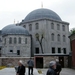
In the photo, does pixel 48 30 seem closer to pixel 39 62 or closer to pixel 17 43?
pixel 17 43

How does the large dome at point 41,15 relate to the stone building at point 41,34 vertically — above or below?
above

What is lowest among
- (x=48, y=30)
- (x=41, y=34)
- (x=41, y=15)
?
(x=41, y=34)

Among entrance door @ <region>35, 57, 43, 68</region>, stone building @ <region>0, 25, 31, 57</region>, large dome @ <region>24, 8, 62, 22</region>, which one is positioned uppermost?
large dome @ <region>24, 8, 62, 22</region>

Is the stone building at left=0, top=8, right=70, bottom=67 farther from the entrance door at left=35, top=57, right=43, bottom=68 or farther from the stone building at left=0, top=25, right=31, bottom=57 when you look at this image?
the entrance door at left=35, top=57, right=43, bottom=68

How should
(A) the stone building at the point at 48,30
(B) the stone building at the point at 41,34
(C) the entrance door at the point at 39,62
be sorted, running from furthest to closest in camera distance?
(A) the stone building at the point at 48,30 < (B) the stone building at the point at 41,34 < (C) the entrance door at the point at 39,62

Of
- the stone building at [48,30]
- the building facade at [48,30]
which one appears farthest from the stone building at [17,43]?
the building facade at [48,30]

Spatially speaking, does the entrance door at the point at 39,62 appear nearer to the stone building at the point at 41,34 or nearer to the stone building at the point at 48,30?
the stone building at the point at 41,34

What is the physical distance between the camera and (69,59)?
31562 mm

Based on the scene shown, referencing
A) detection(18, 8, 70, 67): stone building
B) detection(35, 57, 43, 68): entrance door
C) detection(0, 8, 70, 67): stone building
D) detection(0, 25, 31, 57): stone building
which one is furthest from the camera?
detection(18, 8, 70, 67): stone building

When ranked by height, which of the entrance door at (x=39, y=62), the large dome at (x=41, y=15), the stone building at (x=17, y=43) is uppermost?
the large dome at (x=41, y=15)

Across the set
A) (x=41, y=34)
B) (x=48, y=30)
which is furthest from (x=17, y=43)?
(x=48, y=30)

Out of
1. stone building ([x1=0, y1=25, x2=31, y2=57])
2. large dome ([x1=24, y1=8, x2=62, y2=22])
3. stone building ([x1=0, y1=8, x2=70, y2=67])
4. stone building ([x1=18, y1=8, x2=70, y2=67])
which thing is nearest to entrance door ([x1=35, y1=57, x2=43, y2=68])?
stone building ([x1=0, y1=8, x2=70, y2=67])

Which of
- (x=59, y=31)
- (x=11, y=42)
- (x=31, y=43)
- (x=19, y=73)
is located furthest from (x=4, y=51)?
(x=19, y=73)

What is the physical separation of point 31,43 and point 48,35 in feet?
18.6
